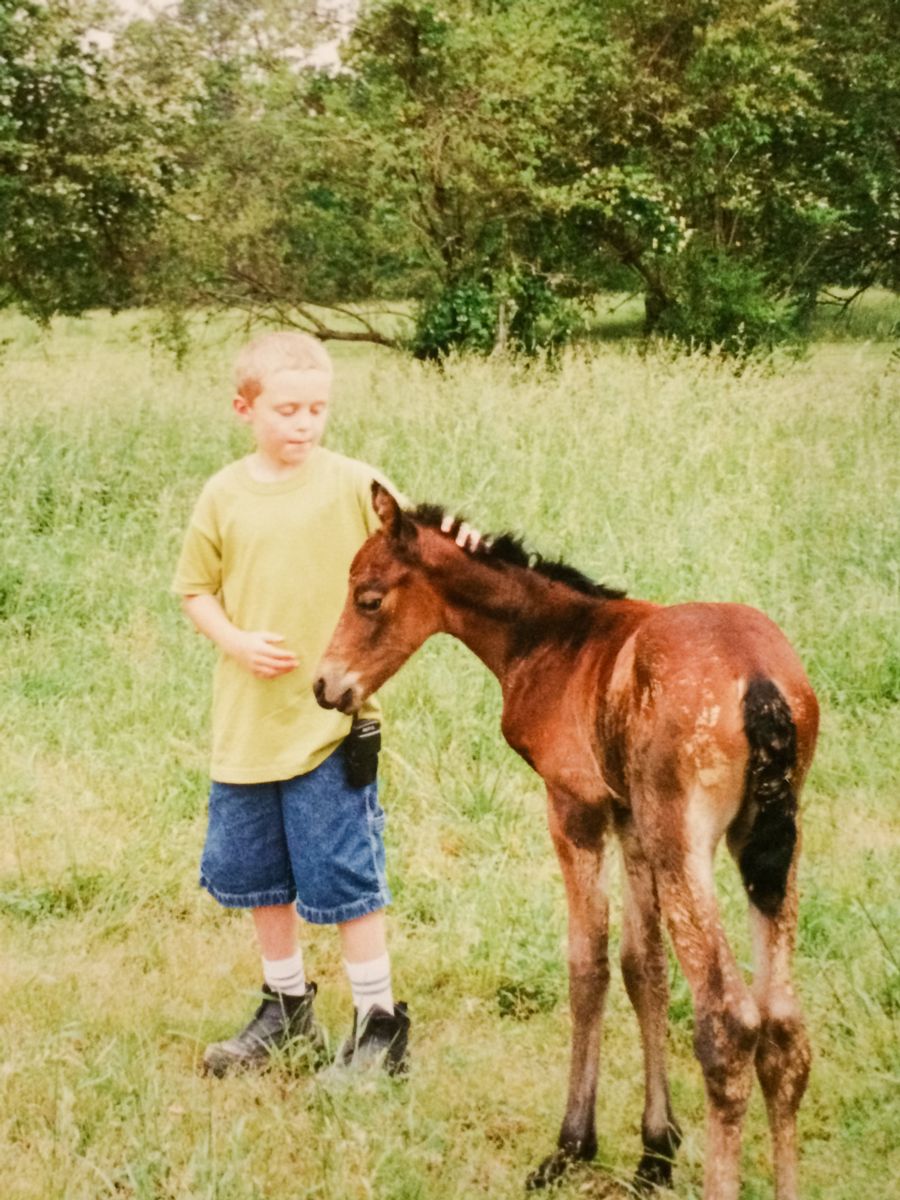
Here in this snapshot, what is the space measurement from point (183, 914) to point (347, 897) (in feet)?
3.80

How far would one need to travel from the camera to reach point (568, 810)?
2566mm

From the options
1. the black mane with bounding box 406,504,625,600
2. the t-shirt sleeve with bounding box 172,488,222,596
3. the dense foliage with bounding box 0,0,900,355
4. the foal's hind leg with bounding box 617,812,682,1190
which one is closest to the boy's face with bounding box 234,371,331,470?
the t-shirt sleeve with bounding box 172,488,222,596

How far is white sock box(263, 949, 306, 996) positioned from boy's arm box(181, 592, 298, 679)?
0.85 m

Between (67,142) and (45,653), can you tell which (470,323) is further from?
(45,653)

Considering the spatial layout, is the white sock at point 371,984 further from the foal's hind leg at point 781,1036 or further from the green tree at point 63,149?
the green tree at point 63,149

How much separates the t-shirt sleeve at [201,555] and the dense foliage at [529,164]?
917 centimetres

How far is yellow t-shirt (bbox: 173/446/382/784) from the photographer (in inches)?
115

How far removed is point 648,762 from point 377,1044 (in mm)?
1337

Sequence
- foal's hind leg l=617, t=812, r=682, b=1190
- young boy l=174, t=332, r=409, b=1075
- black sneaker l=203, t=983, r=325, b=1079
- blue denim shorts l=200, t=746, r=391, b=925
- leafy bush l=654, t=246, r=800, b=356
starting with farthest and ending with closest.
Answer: leafy bush l=654, t=246, r=800, b=356 < black sneaker l=203, t=983, r=325, b=1079 < blue denim shorts l=200, t=746, r=391, b=925 < young boy l=174, t=332, r=409, b=1075 < foal's hind leg l=617, t=812, r=682, b=1190

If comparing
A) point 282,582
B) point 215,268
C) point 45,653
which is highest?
point 215,268

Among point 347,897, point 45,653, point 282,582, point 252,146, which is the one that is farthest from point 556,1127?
point 252,146

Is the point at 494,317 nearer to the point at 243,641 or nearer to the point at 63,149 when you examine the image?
the point at 63,149

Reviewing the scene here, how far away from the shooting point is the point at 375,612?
9.04ft

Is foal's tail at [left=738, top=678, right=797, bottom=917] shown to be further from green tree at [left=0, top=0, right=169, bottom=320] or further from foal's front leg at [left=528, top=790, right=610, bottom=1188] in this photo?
green tree at [left=0, top=0, right=169, bottom=320]
